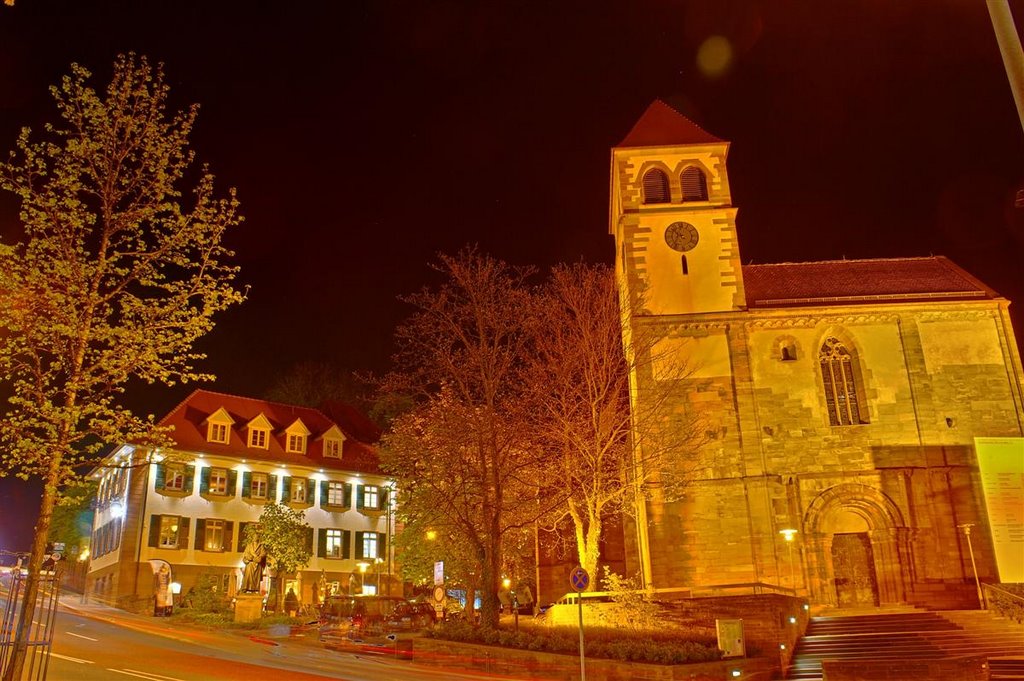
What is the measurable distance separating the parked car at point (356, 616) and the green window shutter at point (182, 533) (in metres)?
11.5

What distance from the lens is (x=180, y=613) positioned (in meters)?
36.0

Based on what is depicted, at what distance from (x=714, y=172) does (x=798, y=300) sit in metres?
7.11

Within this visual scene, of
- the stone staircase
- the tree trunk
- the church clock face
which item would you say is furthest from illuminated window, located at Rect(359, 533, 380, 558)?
the tree trunk

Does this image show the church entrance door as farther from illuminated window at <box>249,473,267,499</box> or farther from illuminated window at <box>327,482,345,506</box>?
illuminated window at <box>249,473,267,499</box>

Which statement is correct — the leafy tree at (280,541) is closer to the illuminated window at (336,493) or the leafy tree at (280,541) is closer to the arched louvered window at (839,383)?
the illuminated window at (336,493)

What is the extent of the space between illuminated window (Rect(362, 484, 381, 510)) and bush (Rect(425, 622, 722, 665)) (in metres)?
28.2

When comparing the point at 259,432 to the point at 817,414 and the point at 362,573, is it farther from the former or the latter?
the point at 817,414

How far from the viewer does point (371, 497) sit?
53.5 meters

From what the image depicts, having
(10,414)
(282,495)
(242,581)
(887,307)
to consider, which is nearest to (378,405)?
(282,495)

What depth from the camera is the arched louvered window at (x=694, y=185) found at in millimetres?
37000

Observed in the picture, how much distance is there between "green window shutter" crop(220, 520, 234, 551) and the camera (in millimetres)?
45250

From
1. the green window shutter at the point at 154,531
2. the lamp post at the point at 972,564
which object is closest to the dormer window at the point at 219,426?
the green window shutter at the point at 154,531

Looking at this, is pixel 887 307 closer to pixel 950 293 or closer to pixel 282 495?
pixel 950 293

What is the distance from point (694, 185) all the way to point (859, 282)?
8.62 m
